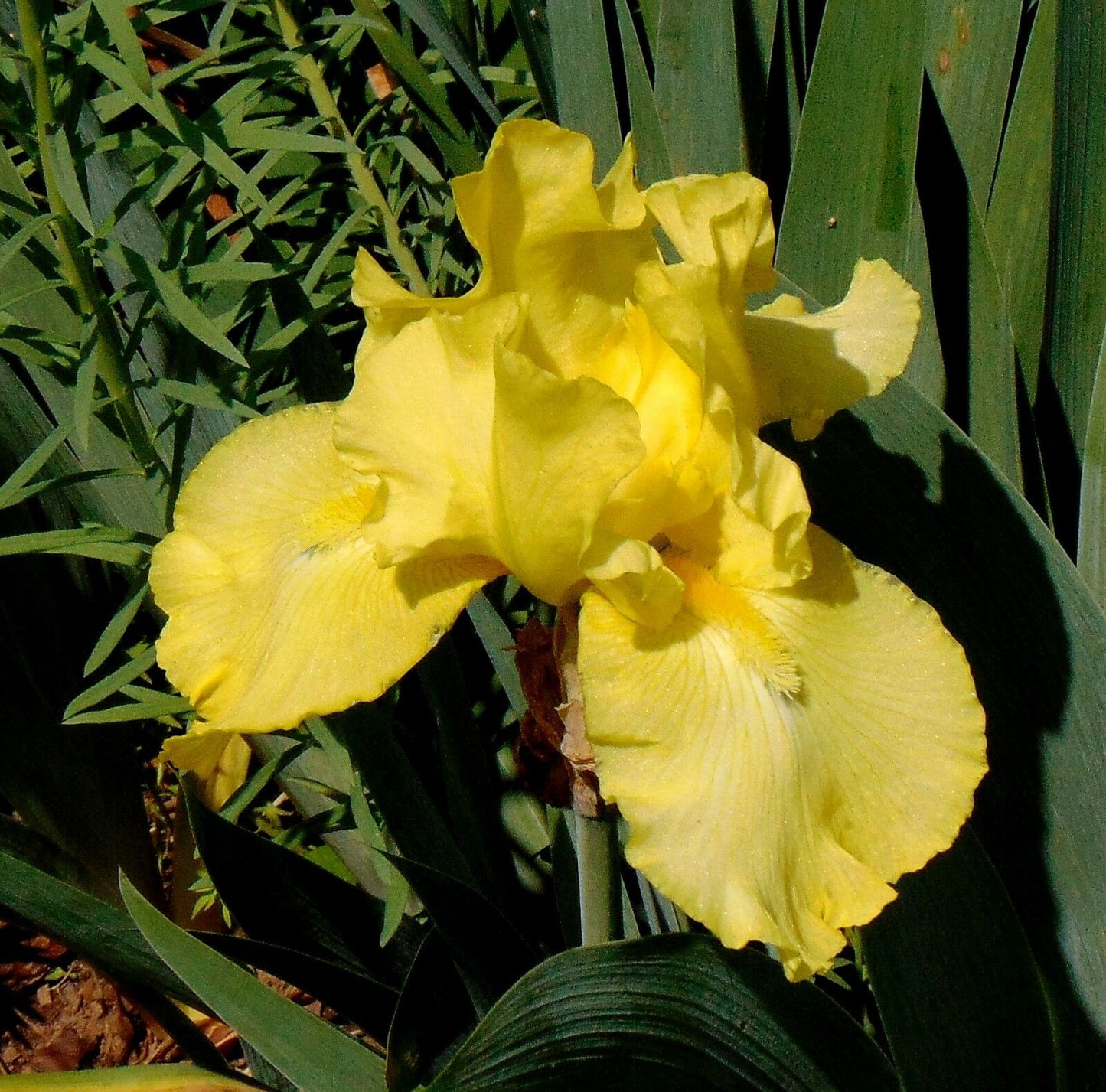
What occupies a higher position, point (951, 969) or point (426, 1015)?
point (951, 969)

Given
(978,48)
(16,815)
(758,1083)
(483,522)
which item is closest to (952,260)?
(978,48)

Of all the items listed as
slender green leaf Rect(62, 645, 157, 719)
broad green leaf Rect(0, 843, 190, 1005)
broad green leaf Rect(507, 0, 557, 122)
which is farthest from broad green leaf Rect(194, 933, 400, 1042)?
broad green leaf Rect(507, 0, 557, 122)

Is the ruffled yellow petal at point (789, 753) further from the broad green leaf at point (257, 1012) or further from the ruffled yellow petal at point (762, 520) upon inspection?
the broad green leaf at point (257, 1012)

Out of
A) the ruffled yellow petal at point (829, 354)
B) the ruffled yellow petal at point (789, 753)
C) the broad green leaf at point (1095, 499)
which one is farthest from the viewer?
the broad green leaf at point (1095, 499)

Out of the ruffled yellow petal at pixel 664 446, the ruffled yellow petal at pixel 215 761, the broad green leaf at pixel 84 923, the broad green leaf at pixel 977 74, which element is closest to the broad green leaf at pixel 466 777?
the ruffled yellow petal at pixel 215 761

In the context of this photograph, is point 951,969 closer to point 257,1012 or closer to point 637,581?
point 637,581

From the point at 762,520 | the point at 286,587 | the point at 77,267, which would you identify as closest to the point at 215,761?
the point at 286,587

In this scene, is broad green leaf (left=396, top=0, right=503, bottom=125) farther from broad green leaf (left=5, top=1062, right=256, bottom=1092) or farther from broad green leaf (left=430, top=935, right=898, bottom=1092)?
broad green leaf (left=5, top=1062, right=256, bottom=1092)
